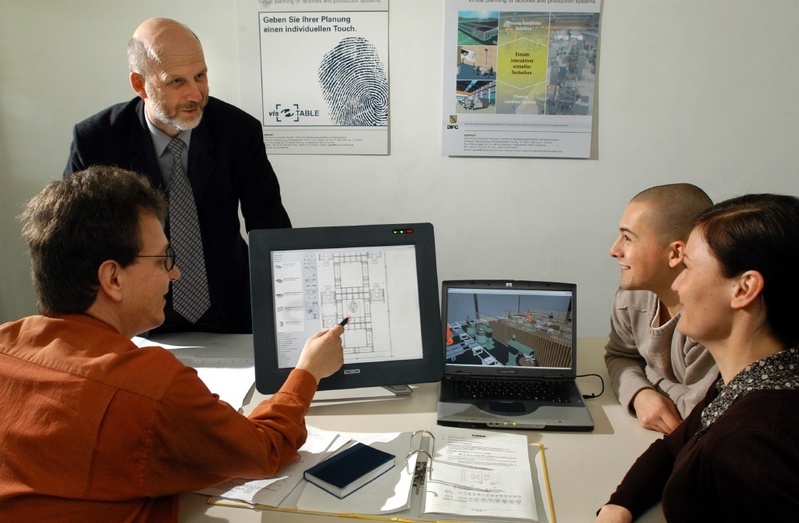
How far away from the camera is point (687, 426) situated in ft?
3.77

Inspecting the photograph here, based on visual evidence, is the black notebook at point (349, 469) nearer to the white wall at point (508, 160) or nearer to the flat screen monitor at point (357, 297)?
the flat screen monitor at point (357, 297)

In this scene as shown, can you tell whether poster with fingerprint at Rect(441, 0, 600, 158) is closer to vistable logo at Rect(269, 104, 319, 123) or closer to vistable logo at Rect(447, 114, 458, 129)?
vistable logo at Rect(447, 114, 458, 129)

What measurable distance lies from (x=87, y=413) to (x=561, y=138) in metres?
2.35

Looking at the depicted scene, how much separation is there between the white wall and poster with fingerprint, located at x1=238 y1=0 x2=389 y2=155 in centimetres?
7

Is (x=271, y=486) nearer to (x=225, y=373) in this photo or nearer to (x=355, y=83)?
(x=225, y=373)

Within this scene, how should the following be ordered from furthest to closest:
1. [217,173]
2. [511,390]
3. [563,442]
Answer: [217,173]
[511,390]
[563,442]

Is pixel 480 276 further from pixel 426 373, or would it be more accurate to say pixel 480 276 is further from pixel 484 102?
pixel 426 373

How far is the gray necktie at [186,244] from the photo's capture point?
1839 millimetres

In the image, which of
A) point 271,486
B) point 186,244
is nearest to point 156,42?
point 186,244

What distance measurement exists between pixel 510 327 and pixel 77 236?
0.95 m

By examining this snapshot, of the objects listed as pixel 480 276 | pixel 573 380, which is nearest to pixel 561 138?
pixel 480 276

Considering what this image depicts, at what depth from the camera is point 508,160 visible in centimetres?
282

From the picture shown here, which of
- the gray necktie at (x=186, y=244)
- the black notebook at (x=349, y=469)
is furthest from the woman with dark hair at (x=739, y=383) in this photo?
the gray necktie at (x=186, y=244)

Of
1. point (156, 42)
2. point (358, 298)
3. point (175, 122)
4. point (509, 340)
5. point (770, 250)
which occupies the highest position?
point (156, 42)
